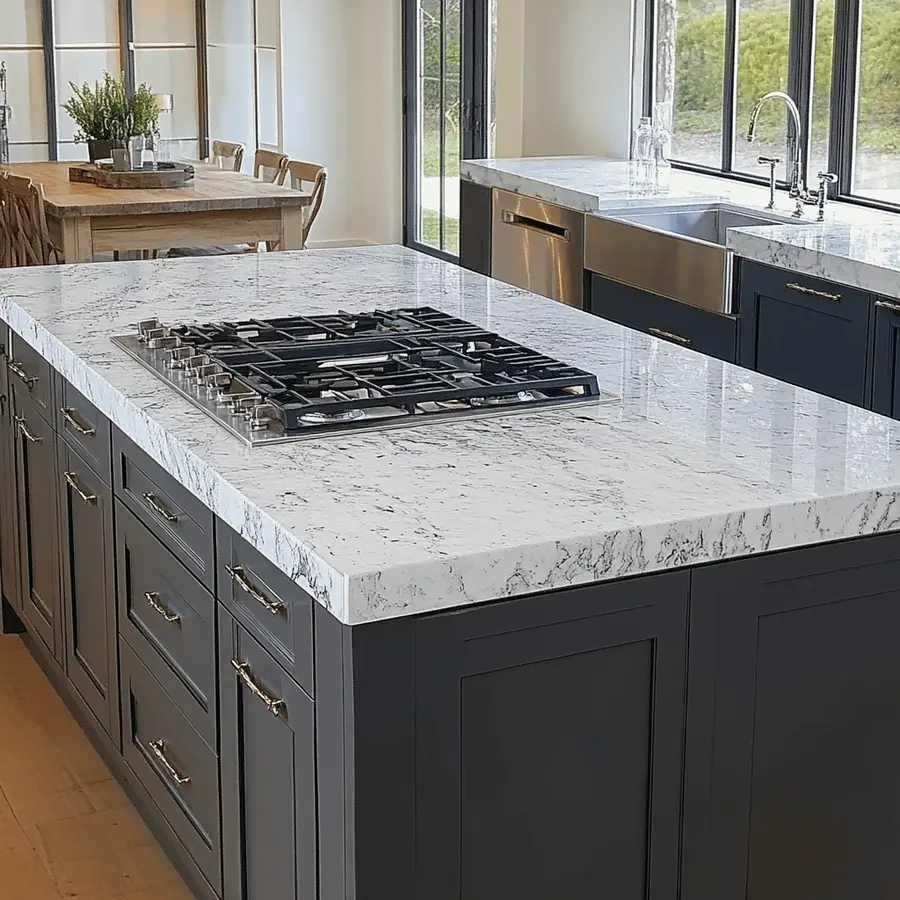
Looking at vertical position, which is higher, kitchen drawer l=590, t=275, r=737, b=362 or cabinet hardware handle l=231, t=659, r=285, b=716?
kitchen drawer l=590, t=275, r=737, b=362

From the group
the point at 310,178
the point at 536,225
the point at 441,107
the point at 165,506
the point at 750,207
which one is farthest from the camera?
the point at 441,107

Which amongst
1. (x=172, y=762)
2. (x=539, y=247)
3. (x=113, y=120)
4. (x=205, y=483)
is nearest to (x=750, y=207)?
(x=539, y=247)

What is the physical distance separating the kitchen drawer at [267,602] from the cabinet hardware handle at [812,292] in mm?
2131

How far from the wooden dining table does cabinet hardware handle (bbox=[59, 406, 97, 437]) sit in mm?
3162

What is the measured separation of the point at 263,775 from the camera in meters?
2.03

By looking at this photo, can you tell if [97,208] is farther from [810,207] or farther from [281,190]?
[810,207]

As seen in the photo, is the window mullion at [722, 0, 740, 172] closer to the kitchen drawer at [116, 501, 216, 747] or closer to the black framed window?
the black framed window

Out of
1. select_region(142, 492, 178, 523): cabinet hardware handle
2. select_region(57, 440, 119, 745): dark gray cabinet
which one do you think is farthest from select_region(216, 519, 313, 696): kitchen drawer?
select_region(57, 440, 119, 745): dark gray cabinet

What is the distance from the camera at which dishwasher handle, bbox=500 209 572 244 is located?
5133 millimetres

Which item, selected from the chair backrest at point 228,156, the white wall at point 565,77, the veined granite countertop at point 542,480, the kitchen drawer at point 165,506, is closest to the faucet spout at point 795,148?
the white wall at point 565,77

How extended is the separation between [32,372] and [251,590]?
1.40 m

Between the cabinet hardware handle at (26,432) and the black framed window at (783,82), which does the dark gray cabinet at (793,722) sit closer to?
the cabinet hardware handle at (26,432)

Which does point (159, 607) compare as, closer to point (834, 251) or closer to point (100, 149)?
point (834, 251)

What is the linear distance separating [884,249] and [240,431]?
2.24 metres
